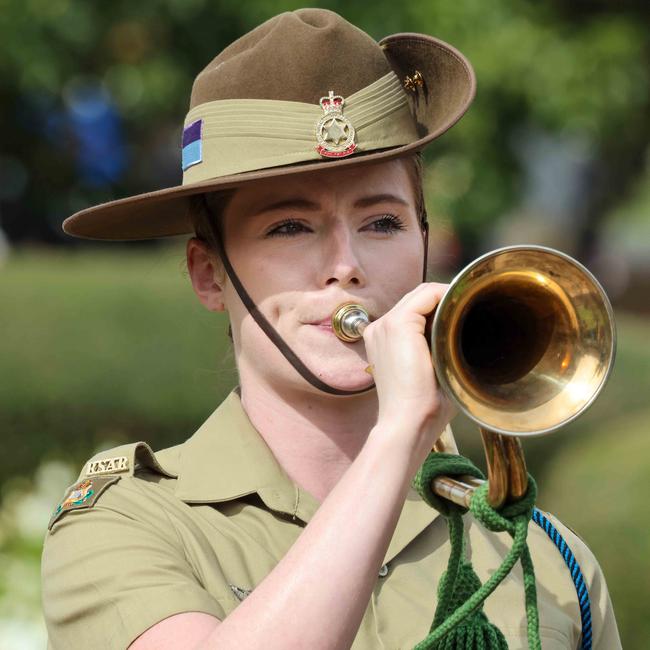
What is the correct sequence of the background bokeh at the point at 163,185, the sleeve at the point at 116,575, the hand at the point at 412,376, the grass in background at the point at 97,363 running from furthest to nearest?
the grass in background at the point at 97,363 → the background bokeh at the point at 163,185 → the sleeve at the point at 116,575 → the hand at the point at 412,376

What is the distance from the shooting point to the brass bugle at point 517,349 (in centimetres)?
226

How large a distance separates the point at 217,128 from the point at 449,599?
1.03 m

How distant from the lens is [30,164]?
33.6 ft

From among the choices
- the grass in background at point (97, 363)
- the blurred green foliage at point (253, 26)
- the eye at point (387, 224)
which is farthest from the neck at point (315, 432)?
the blurred green foliage at point (253, 26)

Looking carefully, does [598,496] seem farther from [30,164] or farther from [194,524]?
[30,164]

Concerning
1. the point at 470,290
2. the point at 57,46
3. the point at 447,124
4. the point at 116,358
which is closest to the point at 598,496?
the point at 116,358

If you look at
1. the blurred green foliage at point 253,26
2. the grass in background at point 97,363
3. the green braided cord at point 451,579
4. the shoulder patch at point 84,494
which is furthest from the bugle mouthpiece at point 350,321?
the blurred green foliage at point 253,26


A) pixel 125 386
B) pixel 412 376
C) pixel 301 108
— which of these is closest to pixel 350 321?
pixel 412 376

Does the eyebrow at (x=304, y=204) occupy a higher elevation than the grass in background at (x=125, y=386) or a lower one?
higher

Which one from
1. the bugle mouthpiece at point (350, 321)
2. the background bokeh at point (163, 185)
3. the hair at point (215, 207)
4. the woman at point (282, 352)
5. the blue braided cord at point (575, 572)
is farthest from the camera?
the background bokeh at point (163, 185)

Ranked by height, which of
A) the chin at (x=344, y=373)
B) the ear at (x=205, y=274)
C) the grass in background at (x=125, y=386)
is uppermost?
the ear at (x=205, y=274)

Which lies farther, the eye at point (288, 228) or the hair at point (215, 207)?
the hair at point (215, 207)

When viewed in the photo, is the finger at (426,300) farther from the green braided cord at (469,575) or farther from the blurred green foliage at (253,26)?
the blurred green foliage at (253,26)

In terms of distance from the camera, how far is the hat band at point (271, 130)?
272cm
